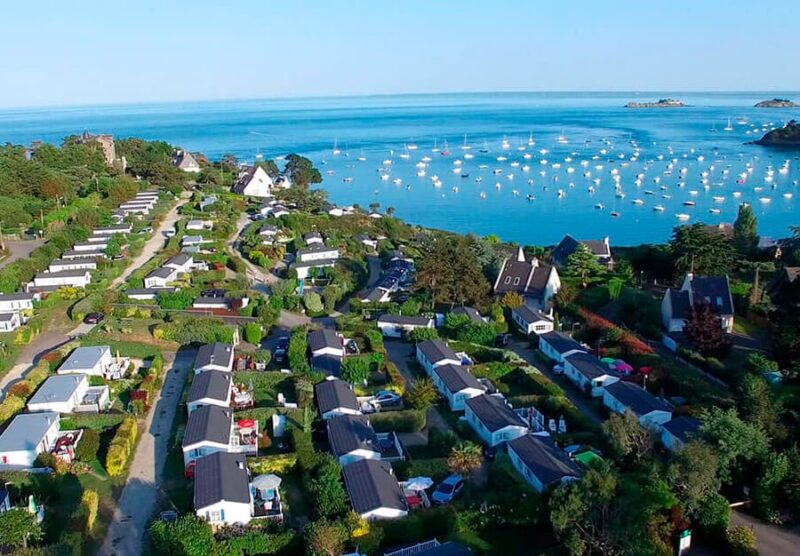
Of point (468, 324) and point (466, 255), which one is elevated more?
point (466, 255)

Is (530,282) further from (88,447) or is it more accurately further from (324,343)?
(88,447)

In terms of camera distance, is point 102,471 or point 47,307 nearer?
point 102,471

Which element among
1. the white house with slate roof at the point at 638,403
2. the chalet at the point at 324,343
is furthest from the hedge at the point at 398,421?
the white house with slate roof at the point at 638,403

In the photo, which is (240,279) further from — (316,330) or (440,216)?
(440,216)

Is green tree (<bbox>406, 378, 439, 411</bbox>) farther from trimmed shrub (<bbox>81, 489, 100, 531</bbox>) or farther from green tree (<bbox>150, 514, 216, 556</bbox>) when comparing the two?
trimmed shrub (<bbox>81, 489, 100, 531</bbox>)

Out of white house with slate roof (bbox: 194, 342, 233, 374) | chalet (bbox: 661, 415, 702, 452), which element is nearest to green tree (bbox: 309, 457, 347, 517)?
white house with slate roof (bbox: 194, 342, 233, 374)

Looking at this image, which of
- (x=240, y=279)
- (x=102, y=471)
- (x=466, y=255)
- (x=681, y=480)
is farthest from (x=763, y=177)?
(x=102, y=471)
